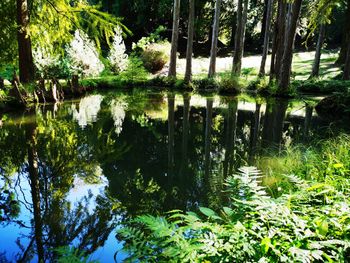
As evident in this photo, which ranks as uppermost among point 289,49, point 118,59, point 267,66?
point 289,49

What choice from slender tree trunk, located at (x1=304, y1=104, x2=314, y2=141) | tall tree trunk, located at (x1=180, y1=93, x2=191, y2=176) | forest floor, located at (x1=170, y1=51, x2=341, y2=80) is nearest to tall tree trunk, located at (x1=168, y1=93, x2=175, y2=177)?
tall tree trunk, located at (x1=180, y1=93, x2=191, y2=176)

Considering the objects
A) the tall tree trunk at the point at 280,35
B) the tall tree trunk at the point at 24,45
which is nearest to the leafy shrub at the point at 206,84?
the tall tree trunk at the point at 280,35

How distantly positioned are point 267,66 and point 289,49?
14668 millimetres

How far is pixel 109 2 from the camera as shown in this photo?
36562 millimetres

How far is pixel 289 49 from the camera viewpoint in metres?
16.4

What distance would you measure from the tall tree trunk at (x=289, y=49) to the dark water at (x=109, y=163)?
3970mm

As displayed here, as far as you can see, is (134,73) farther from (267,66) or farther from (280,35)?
(267,66)

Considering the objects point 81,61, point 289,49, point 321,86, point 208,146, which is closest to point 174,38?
point 81,61

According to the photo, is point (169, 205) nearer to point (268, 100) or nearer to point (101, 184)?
point (101, 184)

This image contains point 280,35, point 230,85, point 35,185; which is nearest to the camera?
point 35,185

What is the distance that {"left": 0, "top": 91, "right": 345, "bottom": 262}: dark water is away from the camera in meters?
4.19

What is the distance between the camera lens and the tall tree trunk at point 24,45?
12.7 meters

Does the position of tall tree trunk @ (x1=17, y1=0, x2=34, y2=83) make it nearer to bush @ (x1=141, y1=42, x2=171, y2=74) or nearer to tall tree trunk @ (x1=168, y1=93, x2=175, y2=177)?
tall tree trunk @ (x1=168, y1=93, x2=175, y2=177)

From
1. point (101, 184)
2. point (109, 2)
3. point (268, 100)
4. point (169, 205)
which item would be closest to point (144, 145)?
point (101, 184)
